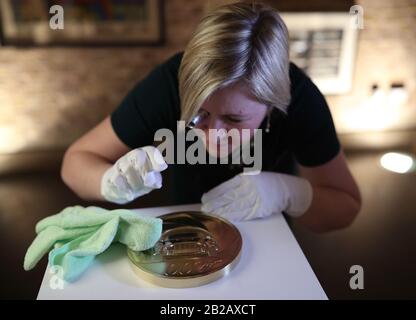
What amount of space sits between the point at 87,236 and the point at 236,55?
0.37 metres

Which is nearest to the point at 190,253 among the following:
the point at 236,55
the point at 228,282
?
the point at 228,282

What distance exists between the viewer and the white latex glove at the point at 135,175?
65cm

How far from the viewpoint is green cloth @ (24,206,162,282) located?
0.60 m

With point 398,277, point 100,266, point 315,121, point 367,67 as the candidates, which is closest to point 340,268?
point 398,277

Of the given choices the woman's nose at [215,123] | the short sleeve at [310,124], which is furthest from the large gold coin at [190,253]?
the short sleeve at [310,124]

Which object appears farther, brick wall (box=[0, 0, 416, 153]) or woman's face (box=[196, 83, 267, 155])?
brick wall (box=[0, 0, 416, 153])

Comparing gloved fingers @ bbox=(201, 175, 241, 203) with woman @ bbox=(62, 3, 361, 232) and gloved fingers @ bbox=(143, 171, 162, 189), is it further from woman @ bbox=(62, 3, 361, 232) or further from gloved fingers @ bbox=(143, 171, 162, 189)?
gloved fingers @ bbox=(143, 171, 162, 189)

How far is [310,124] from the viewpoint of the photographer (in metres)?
0.89

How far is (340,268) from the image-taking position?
1359 mm
